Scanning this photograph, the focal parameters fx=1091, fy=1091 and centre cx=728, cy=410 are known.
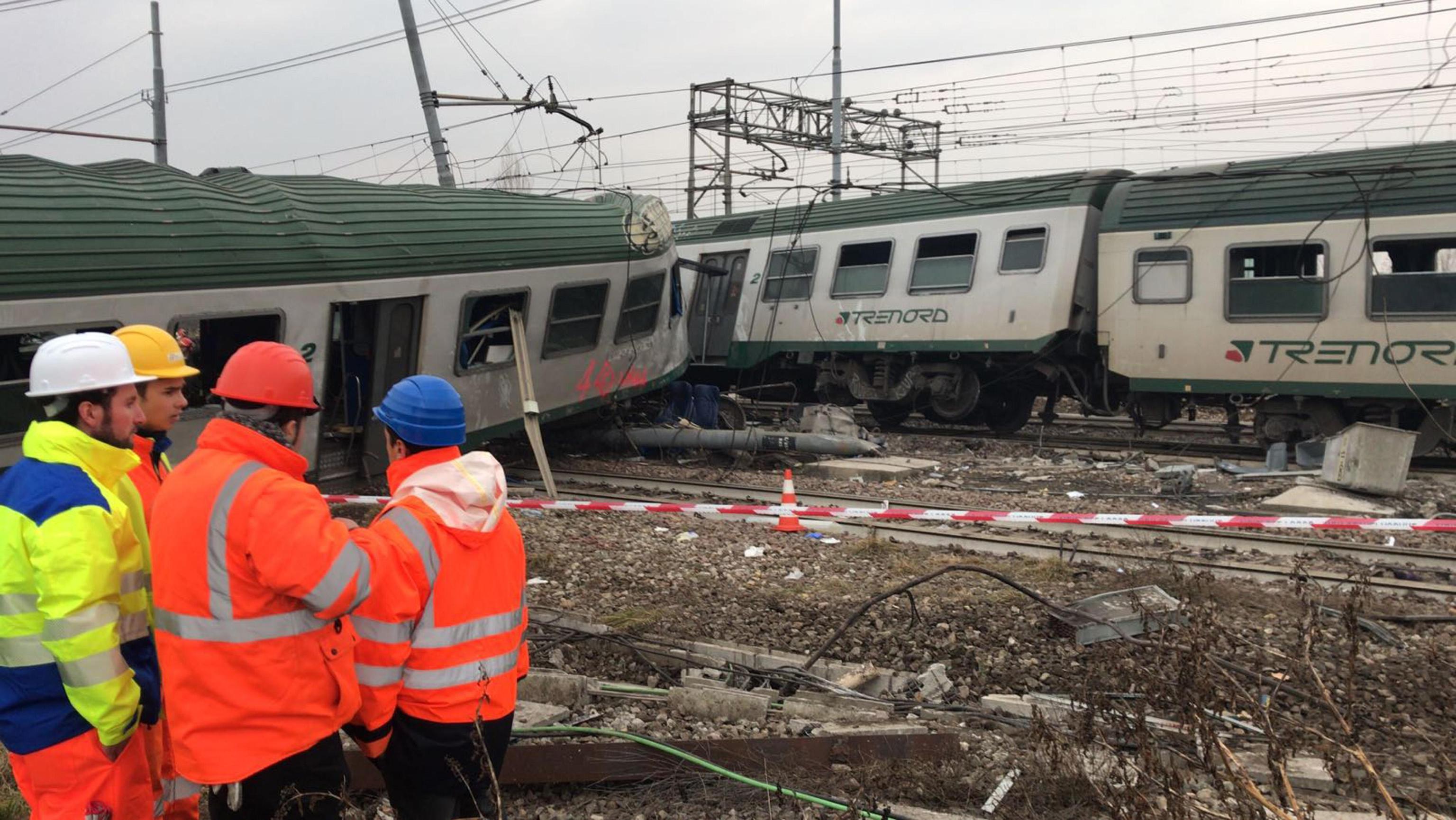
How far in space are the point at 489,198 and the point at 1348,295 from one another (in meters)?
9.17

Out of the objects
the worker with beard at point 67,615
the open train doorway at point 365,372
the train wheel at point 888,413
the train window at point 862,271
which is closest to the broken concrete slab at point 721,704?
the worker with beard at point 67,615

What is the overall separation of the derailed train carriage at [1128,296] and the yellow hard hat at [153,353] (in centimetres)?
1174

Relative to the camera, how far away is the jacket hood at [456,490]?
9.25 feet

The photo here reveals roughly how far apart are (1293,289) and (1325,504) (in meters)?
3.47

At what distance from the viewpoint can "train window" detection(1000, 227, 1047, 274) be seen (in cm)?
1404

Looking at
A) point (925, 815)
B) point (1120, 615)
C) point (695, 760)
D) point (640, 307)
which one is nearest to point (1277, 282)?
point (640, 307)

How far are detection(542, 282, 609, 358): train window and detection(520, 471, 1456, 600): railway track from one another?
4.04 meters

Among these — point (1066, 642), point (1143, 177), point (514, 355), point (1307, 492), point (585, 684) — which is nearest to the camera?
point (585, 684)

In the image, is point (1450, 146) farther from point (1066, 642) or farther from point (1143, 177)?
point (1066, 642)

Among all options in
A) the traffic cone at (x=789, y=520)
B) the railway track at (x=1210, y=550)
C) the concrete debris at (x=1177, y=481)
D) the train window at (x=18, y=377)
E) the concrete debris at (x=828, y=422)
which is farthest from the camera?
the concrete debris at (x=828, y=422)

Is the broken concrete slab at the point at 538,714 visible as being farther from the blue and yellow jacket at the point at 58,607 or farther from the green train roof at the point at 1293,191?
the green train roof at the point at 1293,191

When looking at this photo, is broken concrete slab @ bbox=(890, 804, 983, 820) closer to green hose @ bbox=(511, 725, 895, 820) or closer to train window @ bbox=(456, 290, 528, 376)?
green hose @ bbox=(511, 725, 895, 820)

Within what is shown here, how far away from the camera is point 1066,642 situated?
18.1 ft

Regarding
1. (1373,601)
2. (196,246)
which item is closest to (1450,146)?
(1373,601)
